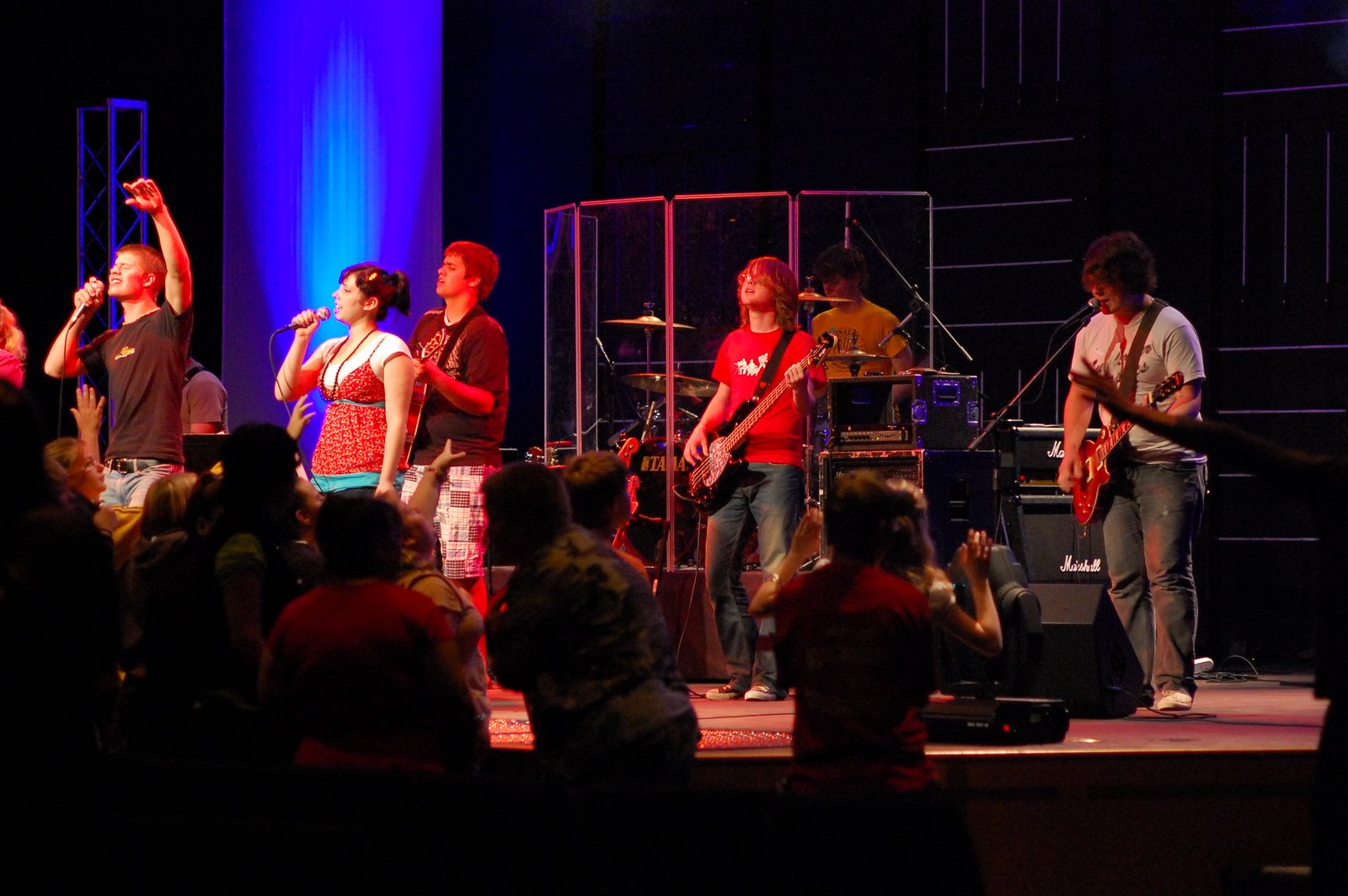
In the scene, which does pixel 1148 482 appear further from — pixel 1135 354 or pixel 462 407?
pixel 462 407

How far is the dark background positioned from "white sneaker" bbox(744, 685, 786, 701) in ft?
11.3

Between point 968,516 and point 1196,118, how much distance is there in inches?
144

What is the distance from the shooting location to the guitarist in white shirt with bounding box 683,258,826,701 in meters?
6.66

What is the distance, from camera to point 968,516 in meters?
7.01

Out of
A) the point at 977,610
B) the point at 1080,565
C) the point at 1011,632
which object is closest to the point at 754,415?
the point at 1011,632

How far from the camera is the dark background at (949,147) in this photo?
9078 mm

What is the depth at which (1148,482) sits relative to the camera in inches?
233

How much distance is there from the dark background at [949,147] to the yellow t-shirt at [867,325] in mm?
2003

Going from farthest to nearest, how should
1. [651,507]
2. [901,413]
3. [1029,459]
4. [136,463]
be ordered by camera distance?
[651,507]
[1029,459]
[901,413]
[136,463]

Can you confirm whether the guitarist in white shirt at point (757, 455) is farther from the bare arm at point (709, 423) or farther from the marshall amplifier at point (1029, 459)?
the marshall amplifier at point (1029, 459)

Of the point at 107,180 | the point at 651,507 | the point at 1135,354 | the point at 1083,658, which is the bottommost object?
the point at 1083,658

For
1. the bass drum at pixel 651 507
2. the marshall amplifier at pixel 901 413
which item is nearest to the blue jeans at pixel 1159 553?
the marshall amplifier at pixel 901 413

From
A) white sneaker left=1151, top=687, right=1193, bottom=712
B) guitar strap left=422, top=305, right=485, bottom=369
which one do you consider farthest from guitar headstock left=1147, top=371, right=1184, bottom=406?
guitar strap left=422, top=305, right=485, bottom=369

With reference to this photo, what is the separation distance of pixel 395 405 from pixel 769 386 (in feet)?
5.88
